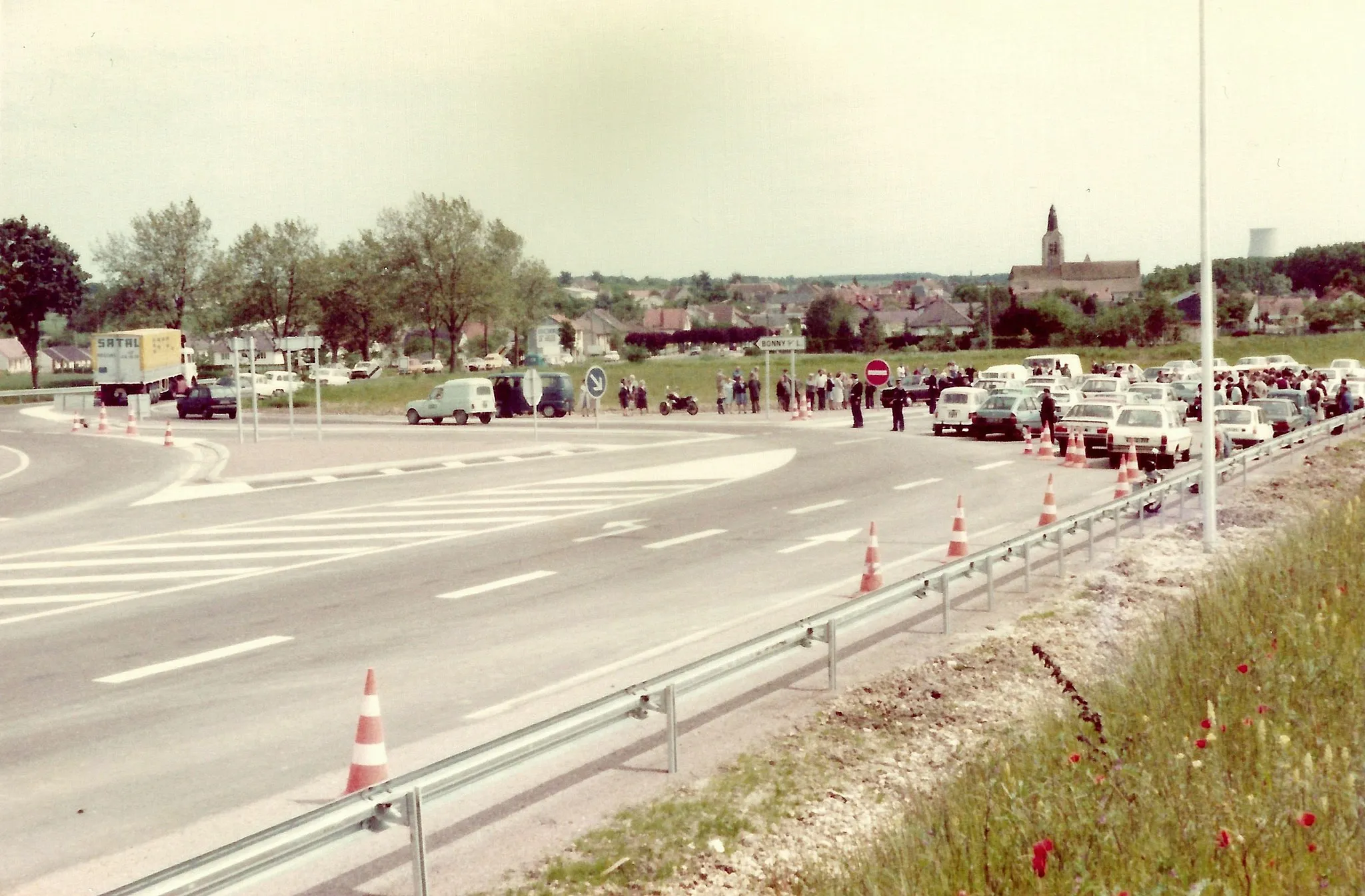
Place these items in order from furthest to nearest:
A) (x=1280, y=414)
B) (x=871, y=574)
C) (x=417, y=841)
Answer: (x=1280, y=414) < (x=871, y=574) < (x=417, y=841)

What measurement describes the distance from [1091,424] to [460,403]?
2874 cm

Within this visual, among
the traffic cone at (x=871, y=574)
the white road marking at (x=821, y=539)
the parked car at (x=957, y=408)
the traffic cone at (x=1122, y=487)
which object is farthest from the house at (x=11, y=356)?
the traffic cone at (x=871, y=574)

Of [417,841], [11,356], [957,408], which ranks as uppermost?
[11,356]

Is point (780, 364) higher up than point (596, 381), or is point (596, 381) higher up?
point (780, 364)

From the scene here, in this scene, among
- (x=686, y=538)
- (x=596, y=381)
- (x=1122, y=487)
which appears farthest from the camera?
(x=596, y=381)

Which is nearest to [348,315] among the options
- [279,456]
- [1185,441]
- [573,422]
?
[573,422]

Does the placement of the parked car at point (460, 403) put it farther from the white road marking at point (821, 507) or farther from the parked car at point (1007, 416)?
the white road marking at point (821, 507)

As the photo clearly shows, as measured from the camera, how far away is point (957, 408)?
39.0 meters

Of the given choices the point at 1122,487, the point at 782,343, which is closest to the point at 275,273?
the point at 782,343

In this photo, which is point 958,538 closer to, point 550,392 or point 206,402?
point 550,392

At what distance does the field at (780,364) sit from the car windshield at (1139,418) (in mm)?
34621

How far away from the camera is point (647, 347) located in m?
139

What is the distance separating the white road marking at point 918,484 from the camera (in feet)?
80.4

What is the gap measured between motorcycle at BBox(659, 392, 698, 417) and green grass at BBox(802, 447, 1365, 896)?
1778 inches
